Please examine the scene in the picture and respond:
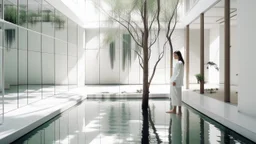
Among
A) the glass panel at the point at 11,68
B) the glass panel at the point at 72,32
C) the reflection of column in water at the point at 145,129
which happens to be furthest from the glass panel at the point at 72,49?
the reflection of column in water at the point at 145,129

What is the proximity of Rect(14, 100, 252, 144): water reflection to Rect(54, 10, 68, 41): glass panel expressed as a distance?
500cm

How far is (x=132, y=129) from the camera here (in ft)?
17.3

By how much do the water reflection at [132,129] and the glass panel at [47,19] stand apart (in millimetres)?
3868

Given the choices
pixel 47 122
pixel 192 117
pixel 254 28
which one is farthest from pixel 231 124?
pixel 47 122

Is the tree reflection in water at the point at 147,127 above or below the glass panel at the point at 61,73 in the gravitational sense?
below

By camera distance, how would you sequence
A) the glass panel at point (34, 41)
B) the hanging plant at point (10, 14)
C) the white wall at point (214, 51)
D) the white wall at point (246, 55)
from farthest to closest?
the white wall at point (214, 51) < the glass panel at point (34, 41) < the hanging plant at point (10, 14) < the white wall at point (246, 55)

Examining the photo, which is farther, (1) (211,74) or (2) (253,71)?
(1) (211,74)

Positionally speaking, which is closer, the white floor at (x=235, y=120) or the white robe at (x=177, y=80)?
the white floor at (x=235, y=120)

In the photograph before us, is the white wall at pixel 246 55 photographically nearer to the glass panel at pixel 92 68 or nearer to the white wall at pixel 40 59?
the white wall at pixel 40 59

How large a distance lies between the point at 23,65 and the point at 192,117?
5.06 m

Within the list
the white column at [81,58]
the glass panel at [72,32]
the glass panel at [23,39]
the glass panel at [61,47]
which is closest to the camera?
the glass panel at [23,39]

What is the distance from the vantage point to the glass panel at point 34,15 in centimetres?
815

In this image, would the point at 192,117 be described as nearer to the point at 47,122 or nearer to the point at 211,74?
the point at 47,122

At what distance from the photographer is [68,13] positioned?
458 inches
